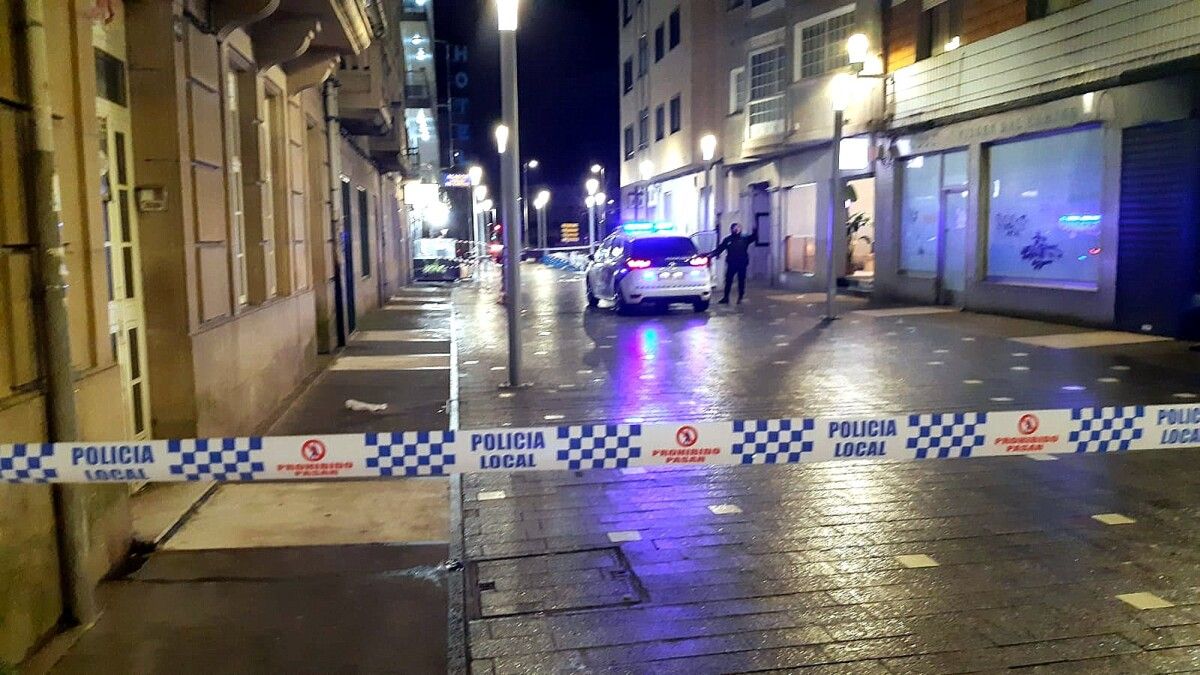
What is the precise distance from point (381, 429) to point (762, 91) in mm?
21543

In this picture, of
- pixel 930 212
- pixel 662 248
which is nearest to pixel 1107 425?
pixel 662 248

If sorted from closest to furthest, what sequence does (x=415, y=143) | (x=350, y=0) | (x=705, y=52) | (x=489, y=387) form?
1. (x=350, y=0)
2. (x=489, y=387)
3. (x=705, y=52)
4. (x=415, y=143)

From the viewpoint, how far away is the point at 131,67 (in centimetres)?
688

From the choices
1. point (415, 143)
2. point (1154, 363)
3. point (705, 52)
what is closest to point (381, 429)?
point (1154, 363)

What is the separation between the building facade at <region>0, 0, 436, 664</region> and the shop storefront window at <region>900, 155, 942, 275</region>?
41.9 ft

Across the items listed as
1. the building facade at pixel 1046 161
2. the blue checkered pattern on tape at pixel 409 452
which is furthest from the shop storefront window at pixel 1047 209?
the blue checkered pattern on tape at pixel 409 452

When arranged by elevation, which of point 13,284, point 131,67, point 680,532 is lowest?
point 680,532

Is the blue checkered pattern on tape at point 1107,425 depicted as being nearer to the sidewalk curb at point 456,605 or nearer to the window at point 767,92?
the sidewalk curb at point 456,605

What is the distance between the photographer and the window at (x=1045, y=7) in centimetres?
1564

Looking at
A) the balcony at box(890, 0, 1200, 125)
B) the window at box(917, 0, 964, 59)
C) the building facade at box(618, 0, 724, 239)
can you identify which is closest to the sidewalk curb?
the balcony at box(890, 0, 1200, 125)

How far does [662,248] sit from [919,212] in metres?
5.87

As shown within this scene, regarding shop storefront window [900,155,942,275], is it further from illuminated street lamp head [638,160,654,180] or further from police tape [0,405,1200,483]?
illuminated street lamp head [638,160,654,180]

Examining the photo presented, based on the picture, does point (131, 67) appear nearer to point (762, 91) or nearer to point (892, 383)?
point (892, 383)

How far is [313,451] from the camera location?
452cm
